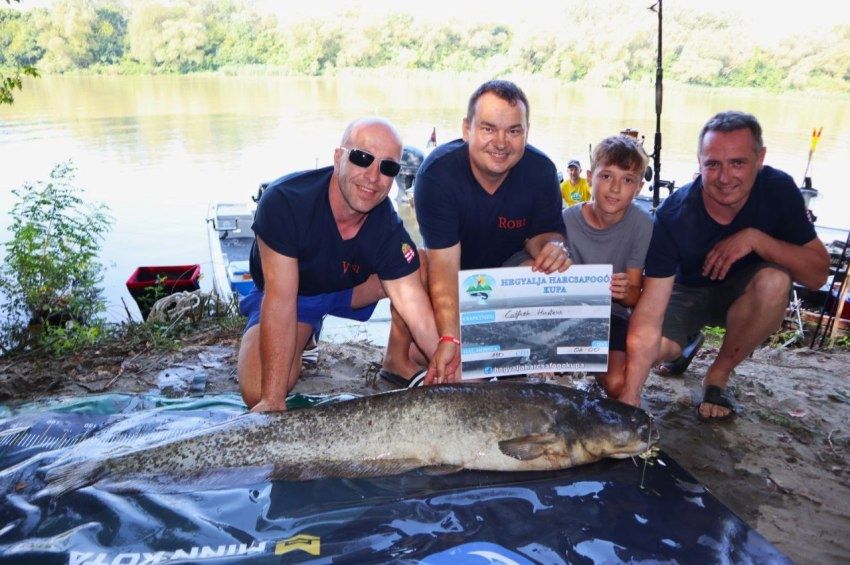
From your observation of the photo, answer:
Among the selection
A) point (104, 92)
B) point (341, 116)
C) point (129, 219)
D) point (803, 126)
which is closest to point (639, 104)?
point (803, 126)

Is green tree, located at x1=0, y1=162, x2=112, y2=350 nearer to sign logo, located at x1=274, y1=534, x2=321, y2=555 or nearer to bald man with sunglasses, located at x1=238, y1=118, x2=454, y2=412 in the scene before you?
bald man with sunglasses, located at x1=238, y1=118, x2=454, y2=412

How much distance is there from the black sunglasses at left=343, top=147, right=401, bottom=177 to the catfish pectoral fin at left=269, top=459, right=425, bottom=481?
4.83ft

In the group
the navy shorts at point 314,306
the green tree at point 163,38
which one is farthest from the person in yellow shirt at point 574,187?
the green tree at point 163,38

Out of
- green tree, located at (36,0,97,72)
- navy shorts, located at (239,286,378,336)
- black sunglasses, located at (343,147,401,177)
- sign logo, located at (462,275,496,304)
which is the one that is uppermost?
green tree, located at (36,0,97,72)

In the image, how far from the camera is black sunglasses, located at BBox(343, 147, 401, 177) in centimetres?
309

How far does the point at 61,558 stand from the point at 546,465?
189 centimetres

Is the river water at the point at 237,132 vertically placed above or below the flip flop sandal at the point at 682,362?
above

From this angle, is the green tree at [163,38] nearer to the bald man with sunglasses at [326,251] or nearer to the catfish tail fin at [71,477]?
the bald man with sunglasses at [326,251]

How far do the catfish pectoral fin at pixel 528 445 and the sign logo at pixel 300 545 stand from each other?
2.99 ft

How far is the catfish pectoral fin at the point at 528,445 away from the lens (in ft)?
8.64

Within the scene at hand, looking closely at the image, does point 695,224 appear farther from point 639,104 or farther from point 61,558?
point 639,104

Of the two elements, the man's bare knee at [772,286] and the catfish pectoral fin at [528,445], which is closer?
the catfish pectoral fin at [528,445]

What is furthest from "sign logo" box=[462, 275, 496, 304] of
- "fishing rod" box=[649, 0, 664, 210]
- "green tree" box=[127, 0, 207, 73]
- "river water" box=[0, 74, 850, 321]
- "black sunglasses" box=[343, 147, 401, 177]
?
"green tree" box=[127, 0, 207, 73]

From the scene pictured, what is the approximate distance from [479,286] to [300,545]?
159cm
